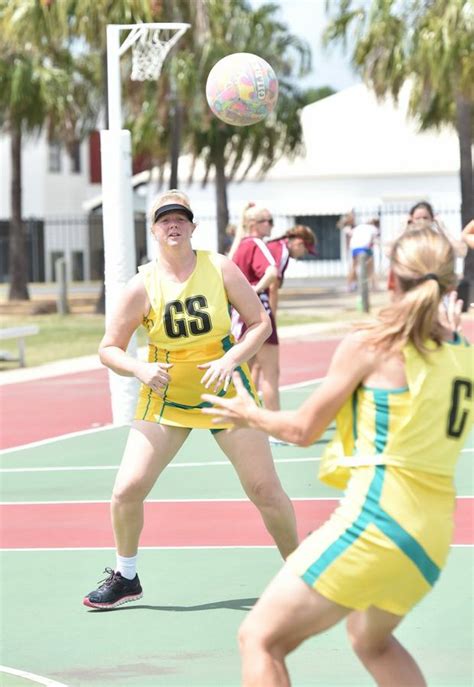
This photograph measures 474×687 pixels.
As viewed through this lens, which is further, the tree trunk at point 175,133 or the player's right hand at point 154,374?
the tree trunk at point 175,133

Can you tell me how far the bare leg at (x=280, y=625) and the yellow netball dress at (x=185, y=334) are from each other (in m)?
2.84

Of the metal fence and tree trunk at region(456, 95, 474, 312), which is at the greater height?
tree trunk at region(456, 95, 474, 312)

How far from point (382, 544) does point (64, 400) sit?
43.2 ft

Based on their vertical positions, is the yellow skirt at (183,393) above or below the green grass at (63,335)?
above

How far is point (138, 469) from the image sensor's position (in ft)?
23.7

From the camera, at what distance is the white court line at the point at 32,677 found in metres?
6.23

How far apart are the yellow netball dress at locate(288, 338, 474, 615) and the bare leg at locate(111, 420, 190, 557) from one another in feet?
8.95

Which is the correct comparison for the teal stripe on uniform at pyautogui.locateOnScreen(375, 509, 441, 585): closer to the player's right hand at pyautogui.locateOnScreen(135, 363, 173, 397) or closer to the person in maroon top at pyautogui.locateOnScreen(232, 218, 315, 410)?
the player's right hand at pyautogui.locateOnScreen(135, 363, 173, 397)

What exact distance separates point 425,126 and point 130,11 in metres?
12.2

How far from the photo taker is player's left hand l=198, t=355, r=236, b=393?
7.00 m

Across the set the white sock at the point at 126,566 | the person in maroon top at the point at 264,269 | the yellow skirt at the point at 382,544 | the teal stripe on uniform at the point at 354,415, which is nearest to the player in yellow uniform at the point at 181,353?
the white sock at the point at 126,566

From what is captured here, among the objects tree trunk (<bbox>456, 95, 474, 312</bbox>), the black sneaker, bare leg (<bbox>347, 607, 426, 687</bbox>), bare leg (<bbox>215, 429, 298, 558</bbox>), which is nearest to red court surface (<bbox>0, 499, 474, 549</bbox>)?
the black sneaker

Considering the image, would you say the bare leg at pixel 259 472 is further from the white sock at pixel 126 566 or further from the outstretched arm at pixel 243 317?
the white sock at pixel 126 566

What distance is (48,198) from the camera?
5647 centimetres
